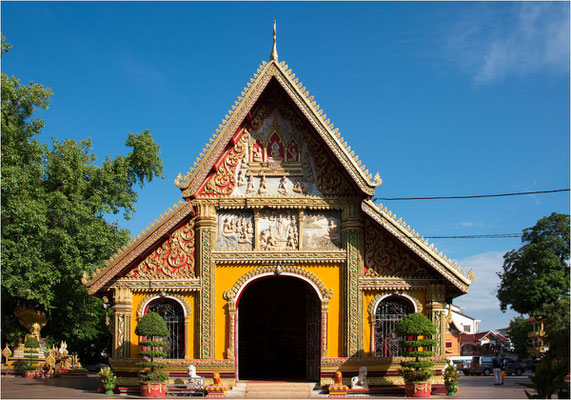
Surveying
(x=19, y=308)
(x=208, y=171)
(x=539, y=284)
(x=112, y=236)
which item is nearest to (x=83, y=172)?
(x=112, y=236)

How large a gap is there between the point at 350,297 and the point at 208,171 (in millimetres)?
6000

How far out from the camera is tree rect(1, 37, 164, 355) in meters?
27.0

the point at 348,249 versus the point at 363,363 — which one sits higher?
the point at 348,249

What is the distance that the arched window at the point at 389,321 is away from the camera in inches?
731

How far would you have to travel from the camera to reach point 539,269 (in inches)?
1598

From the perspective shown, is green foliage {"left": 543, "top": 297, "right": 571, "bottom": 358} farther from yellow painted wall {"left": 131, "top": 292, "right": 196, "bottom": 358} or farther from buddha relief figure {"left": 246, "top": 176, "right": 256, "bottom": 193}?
yellow painted wall {"left": 131, "top": 292, "right": 196, "bottom": 358}

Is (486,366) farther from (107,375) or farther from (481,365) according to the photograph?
(107,375)

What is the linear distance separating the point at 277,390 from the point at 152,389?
377 cm

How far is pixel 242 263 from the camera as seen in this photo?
18750mm

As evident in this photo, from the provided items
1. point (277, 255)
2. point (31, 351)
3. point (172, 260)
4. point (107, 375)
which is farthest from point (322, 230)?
point (31, 351)

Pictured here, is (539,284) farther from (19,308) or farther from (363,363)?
(19,308)

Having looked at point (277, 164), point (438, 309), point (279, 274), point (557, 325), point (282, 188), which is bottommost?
point (557, 325)

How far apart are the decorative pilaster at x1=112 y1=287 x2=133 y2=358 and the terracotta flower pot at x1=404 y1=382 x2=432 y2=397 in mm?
8720

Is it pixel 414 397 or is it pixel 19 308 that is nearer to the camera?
pixel 414 397
